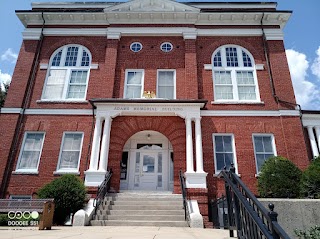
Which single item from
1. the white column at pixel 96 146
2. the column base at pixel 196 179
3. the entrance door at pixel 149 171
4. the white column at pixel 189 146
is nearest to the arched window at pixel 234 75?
the white column at pixel 189 146

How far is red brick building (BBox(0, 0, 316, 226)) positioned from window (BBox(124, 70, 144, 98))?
63mm

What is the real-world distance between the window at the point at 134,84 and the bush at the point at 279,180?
7940mm

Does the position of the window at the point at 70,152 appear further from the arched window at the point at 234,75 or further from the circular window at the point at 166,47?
the arched window at the point at 234,75

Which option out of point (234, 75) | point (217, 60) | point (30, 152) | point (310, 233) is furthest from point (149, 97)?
point (310, 233)

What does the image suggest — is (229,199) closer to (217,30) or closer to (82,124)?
(82,124)

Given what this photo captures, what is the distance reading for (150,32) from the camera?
1598cm

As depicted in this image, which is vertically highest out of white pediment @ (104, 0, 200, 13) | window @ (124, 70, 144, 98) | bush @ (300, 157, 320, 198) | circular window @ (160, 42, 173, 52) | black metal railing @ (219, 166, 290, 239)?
white pediment @ (104, 0, 200, 13)

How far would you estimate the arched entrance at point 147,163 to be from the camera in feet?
43.8

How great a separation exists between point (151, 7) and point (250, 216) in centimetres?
1579

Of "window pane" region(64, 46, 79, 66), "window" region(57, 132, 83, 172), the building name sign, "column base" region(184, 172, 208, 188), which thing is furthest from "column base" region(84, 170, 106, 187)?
"window pane" region(64, 46, 79, 66)

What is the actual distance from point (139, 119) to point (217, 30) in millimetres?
7907

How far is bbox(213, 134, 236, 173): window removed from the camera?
13.0 meters

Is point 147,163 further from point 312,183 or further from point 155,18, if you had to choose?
point 155,18

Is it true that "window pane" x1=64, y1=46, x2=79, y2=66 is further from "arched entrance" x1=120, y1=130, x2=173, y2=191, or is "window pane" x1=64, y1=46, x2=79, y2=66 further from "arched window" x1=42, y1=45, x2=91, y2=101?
"arched entrance" x1=120, y1=130, x2=173, y2=191
